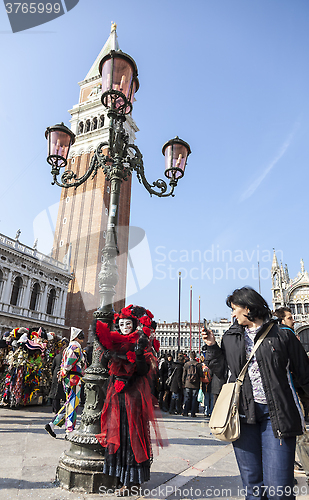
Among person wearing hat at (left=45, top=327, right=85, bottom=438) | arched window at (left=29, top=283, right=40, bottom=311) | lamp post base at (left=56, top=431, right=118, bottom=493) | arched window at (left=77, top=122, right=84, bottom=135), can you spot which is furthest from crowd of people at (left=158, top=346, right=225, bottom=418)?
arched window at (left=77, top=122, right=84, bottom=135)

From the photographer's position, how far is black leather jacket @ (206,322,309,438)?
188cm

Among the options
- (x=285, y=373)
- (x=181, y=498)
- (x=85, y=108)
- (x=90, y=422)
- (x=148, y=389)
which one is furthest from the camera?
(x=85, y=108)

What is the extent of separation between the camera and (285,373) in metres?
2.00

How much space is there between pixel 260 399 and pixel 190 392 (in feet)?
25.1

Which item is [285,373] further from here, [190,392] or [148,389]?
[190,392]

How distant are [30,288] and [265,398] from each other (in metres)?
28.2

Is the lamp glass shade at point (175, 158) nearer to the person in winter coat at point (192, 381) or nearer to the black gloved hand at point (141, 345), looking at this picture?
the black gloved hand at point (141, 345)

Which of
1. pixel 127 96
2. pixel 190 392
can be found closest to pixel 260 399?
pixel 127 96

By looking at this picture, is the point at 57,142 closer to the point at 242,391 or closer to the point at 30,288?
the point at 242,391

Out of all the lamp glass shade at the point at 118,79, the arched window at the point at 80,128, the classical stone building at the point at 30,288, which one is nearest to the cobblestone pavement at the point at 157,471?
the lamp glass shade at the point at 118,79

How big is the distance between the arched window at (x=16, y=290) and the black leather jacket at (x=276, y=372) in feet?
88.8

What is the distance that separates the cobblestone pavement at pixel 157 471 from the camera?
2955 millimetres

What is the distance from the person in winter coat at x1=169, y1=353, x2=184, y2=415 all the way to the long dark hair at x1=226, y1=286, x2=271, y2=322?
7.71 metres

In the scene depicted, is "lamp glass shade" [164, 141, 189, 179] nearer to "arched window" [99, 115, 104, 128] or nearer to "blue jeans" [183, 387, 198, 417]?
"blue jeans" [183, 387, 198, 417]
